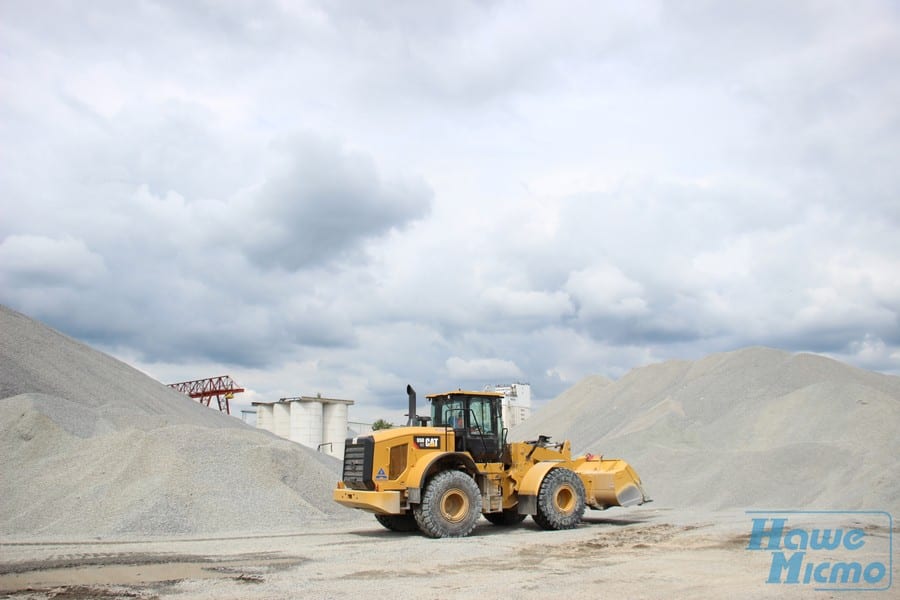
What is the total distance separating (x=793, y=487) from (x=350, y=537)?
511 inches

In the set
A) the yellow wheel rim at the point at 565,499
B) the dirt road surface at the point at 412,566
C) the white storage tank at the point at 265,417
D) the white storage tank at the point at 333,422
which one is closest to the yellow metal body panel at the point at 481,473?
the yellow wheel rim at the point at 565,499

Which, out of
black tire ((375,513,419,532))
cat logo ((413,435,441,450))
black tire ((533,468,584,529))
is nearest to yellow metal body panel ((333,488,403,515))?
cat logo ((413,435,441,450))

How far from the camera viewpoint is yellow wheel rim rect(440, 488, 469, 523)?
38.8 feet

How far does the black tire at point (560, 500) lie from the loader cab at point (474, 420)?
1.06 m

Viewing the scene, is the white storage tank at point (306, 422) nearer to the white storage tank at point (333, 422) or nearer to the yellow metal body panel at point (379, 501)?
the white storage tank at point (333, 422)

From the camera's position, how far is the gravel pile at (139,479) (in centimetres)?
1418

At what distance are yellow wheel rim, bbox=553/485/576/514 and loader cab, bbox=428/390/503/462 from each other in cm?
125

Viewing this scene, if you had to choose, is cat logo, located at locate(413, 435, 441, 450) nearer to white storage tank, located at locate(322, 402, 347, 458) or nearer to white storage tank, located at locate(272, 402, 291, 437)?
white storage tank, located at locate(322, 402, 347, 458)

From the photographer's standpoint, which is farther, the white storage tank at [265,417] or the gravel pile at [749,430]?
the white storage tank at [265,417]

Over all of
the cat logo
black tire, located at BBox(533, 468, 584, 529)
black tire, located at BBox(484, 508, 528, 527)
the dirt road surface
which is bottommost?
the dirt road surface

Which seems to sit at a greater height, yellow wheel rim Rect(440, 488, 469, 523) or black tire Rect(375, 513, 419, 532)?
yellow wheel rim Rect(440, 488, 469, 523)

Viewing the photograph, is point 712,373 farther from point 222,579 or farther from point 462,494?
point 222,579

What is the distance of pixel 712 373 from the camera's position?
33.5 m

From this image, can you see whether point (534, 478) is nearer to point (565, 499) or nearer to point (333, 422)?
point (565, 499)
